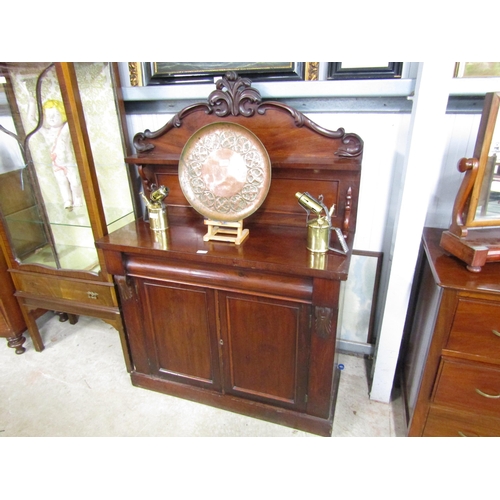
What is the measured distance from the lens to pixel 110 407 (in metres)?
1.55

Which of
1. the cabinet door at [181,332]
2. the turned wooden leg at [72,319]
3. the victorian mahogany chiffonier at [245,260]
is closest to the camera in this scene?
the victorian mahogany chiffonier at [245,260]

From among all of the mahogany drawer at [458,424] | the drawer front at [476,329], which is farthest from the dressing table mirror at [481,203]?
the mahogany drawer at [458,424]

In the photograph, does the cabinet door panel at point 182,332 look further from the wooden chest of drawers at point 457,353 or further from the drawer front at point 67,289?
the wooden chest of drawers at point 457,353

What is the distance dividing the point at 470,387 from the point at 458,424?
0.55 ft

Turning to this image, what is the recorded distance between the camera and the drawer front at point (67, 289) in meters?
1.57

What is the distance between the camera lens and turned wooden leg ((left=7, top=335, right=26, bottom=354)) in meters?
1.87

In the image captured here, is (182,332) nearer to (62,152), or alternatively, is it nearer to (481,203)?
(62,152)

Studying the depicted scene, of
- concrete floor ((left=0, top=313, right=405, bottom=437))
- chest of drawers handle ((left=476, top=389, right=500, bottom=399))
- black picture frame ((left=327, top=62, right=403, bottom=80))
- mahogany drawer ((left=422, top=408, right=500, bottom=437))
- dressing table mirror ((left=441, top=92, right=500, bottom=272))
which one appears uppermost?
black picture frame ((left=327, top=62, right=403, bottom=80))

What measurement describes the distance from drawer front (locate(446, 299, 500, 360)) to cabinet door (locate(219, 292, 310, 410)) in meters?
0.47

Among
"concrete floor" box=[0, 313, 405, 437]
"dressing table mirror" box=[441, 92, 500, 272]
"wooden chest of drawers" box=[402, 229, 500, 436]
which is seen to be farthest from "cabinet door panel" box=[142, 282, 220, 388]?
"dressing table mirror" box=[441, 92, 500, 272]

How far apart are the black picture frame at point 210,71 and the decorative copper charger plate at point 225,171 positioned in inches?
14.1

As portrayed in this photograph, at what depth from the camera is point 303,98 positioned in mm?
1376

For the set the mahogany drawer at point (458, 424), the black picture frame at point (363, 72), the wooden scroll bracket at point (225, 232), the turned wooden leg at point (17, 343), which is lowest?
the turned wooden leg at point (17, 343)

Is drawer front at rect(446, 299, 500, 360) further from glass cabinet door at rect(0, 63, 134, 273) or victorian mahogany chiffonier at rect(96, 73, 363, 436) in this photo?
glass cabinet door at rect(0, 63, 134, 273)
